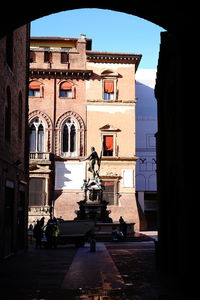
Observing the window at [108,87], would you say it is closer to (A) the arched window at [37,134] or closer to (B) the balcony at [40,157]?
(A) the arched window at [37,134]

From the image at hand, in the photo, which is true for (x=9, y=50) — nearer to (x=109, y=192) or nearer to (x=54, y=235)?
(x=54, y=235)

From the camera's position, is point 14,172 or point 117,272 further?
point 14,172

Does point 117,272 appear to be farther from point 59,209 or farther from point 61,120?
point 61,120

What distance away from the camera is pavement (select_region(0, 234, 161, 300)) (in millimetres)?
9711

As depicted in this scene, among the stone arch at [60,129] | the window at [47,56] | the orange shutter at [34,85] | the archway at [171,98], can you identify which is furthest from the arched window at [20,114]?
the window at [47,56]

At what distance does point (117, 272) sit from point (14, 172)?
7114 mm

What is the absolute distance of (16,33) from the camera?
19719 millimetres

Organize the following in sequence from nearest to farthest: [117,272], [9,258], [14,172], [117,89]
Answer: [117,272]
[9,258]
[14,172]
[117,89]

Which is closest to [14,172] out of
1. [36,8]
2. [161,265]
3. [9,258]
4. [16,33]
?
[9,258]

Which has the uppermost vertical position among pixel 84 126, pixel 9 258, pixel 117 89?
pixel 117 89

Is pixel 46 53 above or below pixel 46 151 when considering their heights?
above

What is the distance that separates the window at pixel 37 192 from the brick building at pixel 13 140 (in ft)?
60.3

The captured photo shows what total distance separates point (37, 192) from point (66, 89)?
1042 cm

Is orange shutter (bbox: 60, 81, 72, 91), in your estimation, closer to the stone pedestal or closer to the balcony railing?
the balcony railing
